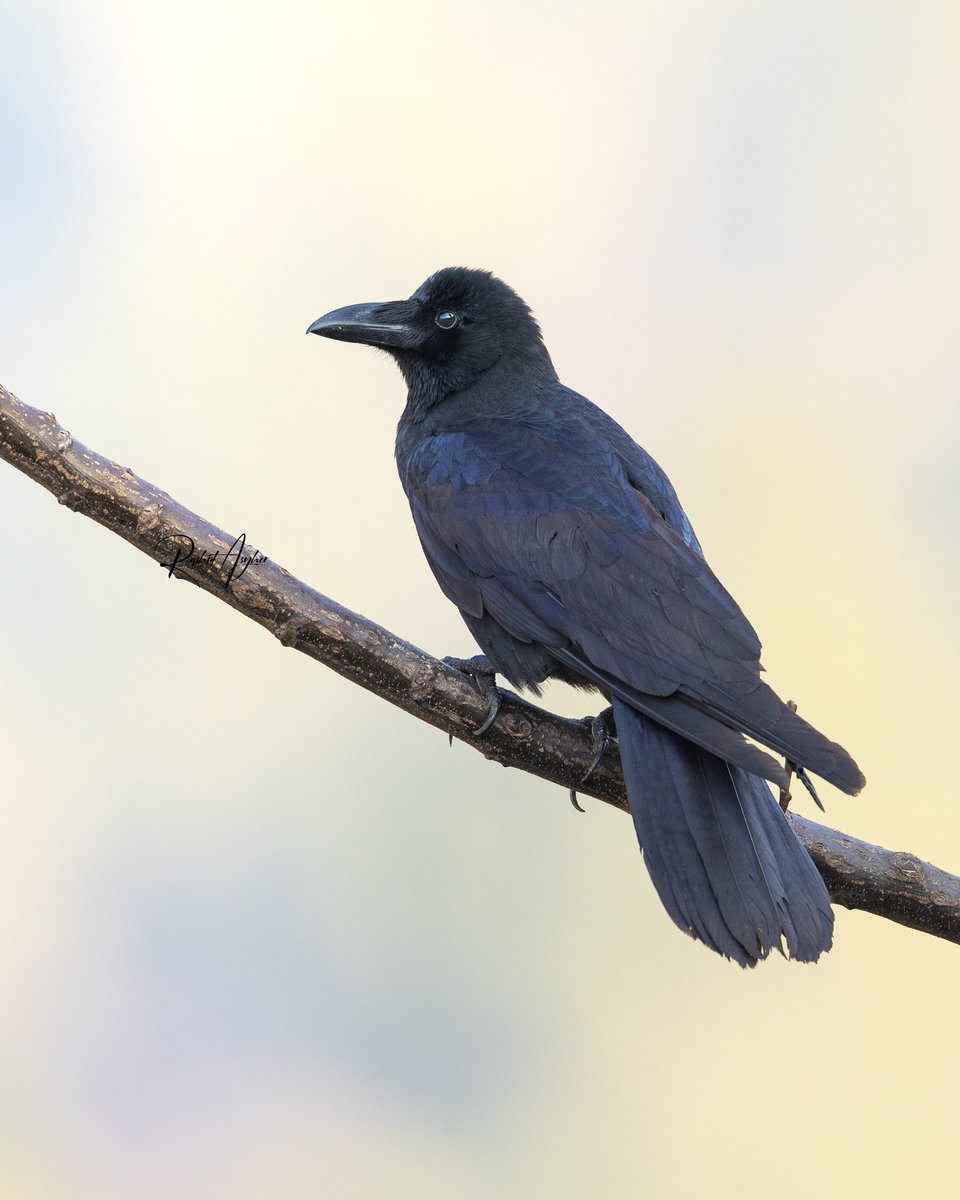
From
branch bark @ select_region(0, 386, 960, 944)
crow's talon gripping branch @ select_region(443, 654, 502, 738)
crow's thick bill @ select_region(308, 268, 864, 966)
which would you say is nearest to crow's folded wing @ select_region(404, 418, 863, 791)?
crow's thick bill @ select_region(308, 268, 864, 966)

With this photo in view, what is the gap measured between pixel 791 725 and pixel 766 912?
422 millimetres

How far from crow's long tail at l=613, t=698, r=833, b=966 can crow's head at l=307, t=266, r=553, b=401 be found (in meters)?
1.59

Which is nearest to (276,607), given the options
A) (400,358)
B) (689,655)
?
(689,655)

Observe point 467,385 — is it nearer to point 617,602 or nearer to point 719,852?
point 617,602

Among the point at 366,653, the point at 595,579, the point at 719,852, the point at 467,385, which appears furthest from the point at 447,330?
the point at 719,852

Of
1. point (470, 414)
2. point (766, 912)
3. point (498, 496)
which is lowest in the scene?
point (766, 912)

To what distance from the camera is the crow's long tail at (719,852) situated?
289cm

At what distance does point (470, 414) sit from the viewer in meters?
4.12

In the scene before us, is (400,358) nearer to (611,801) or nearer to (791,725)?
(611,801)

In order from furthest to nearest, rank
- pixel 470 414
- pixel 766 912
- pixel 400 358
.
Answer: pixel 400 358, pixel 470 414, pixel 766 912

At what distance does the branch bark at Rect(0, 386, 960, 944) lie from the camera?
9.82 feet

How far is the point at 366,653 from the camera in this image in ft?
10.1

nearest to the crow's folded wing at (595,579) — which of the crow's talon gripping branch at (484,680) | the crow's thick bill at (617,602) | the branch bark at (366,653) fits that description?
the crow's thick bill at (617,602)

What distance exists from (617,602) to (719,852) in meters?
0.67
